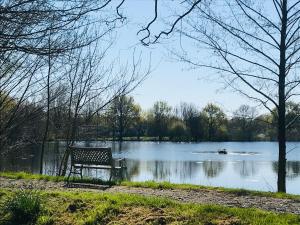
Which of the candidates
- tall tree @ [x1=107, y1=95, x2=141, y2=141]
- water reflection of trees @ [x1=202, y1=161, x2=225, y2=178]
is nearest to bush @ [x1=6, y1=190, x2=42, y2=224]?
tall tree @ [x1=107, y1=95, x2=141, y2=141]

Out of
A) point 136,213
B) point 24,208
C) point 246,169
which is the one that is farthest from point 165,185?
point 246,169

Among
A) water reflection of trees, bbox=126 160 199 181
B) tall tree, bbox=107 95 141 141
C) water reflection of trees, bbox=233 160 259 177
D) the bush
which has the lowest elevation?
water reflection of trees, bbox=233 160 259 177

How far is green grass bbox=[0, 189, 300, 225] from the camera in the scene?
6.59 metres

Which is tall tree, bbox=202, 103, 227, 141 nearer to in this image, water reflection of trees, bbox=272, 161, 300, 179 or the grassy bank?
water reflection of trees, bbox=272, 161, 300, 179

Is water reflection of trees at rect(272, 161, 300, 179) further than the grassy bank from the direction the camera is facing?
Yes

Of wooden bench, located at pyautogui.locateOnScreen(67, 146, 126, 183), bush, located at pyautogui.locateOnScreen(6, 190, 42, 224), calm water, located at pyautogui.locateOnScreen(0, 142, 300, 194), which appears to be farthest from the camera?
calm water, located at pyautogui.locateOnScreen(0, 142, 300, 194)

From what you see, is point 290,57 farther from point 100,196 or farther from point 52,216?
point 52,216

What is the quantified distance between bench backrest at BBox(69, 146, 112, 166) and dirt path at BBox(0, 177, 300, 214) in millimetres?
1500

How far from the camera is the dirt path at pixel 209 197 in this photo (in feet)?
25.8

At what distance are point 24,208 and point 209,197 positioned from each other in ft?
10.9

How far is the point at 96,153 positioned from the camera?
12.3 metres

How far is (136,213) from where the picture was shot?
714cm

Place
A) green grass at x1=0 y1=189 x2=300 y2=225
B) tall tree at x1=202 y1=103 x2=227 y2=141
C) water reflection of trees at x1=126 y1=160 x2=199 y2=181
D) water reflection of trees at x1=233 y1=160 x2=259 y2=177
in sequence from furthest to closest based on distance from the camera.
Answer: tall tree at x1=202 y1=103 x2=227 y2=141 < water reflection of trees at x1=233 y1=160 x2=259 y2=177 < water reflection of trees at x1=126 y1=160 x2=199 y2=181 < green grass at x1=0 y1=189 x2=300 y2=225

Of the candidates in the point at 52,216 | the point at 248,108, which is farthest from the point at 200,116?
the point at 52,216
